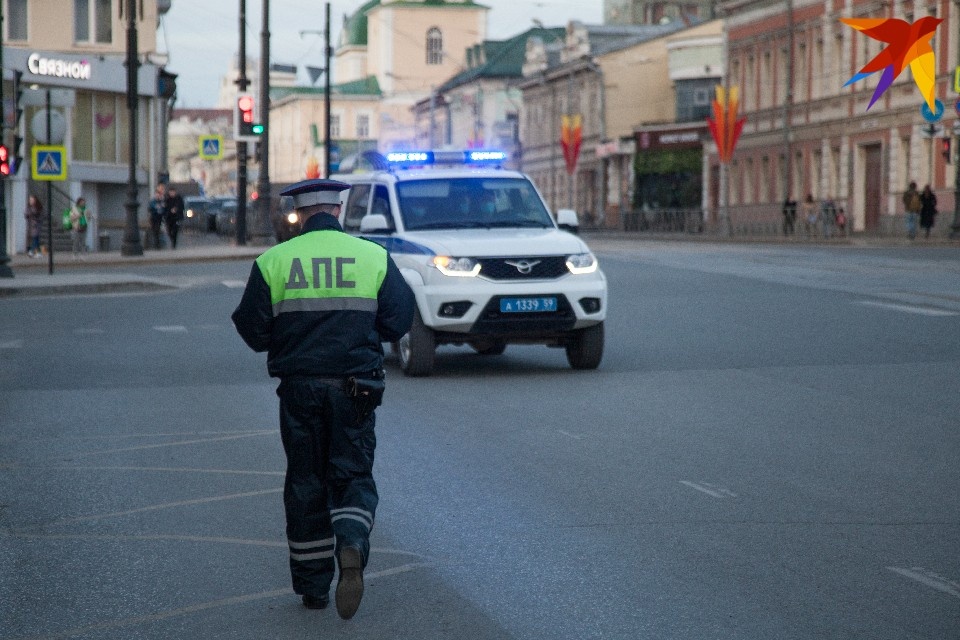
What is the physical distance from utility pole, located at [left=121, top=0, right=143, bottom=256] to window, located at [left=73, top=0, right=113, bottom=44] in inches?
448

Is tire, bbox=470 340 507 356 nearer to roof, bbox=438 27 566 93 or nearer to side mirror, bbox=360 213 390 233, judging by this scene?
side mirror, bbox=360 213 390 233

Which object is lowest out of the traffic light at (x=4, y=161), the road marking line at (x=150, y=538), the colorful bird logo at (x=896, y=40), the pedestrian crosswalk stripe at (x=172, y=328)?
the road marking line at (x=150, y=538)

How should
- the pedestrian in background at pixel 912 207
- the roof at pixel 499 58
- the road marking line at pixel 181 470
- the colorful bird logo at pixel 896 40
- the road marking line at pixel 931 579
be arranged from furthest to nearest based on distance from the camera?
the roof at pixel 499 58 < the pedestrian in background at pixel 912 207 < the colorful bird logo at pixel 896 40 < the road marking line at pixel 181 470 < the road marking line at pixel 931 579

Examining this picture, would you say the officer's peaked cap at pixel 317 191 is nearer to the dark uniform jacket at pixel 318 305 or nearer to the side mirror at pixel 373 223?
the dark uniform jacket at pixel 318 305

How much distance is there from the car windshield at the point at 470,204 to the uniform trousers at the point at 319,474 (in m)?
9.45

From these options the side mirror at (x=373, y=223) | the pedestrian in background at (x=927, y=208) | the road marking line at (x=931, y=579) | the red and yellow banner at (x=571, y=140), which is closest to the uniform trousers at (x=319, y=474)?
the road marking line at (x=931, y=579)

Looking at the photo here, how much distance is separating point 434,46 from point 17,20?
9240cm

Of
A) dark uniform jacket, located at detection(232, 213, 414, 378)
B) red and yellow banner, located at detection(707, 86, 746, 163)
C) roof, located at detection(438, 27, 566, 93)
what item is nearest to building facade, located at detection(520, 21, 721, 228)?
roof, located at detection(438, 27, 566, 93)

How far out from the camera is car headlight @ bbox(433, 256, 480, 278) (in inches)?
562

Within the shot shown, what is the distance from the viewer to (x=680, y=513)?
7.87 metres

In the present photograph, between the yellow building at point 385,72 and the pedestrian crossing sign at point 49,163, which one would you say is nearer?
the pedestrian crossing sign at point 49,163

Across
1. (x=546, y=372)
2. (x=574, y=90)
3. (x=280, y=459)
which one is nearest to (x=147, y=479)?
(x=280, y=459)

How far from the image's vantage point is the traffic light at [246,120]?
4406 cm

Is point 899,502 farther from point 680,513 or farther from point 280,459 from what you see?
point 280,459
